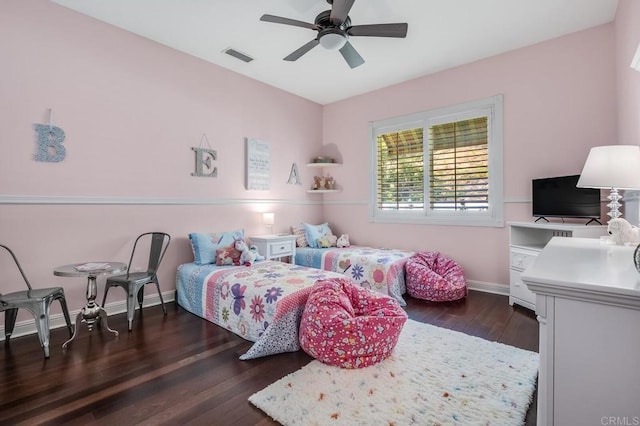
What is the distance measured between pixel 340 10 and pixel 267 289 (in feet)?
7.76

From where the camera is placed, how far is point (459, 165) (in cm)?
414

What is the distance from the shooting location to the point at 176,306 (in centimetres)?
350

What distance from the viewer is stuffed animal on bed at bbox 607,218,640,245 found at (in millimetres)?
1716

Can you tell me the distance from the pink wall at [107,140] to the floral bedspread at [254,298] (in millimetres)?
643

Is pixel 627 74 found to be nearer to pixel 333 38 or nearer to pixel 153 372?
pixel 333 38

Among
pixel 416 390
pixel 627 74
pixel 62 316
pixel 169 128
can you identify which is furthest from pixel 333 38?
pixel 62 316

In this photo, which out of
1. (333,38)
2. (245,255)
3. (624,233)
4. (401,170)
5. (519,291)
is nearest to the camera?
(624,233)

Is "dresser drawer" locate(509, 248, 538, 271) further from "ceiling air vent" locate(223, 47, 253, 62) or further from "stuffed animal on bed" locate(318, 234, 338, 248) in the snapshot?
"ceiling air vent" locate(223, 47, 253, 62)

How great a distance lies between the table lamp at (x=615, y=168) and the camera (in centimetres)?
178

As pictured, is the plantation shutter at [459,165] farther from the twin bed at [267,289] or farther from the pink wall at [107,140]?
the pink wall at [107,140]

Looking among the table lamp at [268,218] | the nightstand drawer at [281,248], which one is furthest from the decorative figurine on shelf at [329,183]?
the nightstand drawer at [281,248]

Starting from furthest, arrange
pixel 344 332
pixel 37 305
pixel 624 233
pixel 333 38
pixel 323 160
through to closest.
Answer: pixel 323 160
pixel 333 38
pixel 37 305
pixel 344 332
pixel 624 233

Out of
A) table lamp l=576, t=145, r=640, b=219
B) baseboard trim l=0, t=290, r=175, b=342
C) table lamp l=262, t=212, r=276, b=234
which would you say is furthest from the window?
baseboard trim l=0, t=290, r=175, b=342

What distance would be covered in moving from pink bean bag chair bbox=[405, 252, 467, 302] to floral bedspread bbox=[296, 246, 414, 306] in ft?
0.41
